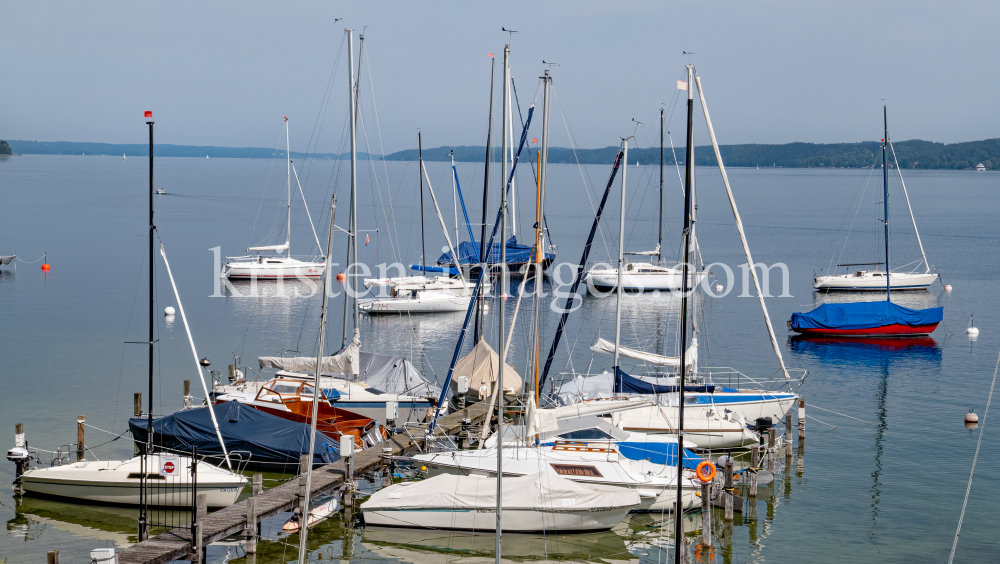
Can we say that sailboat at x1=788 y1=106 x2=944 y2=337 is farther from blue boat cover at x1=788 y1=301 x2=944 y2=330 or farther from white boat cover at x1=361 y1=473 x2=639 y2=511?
white boat cover at x1=361 y1=473 x2=639 y2=511

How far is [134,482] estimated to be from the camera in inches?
984

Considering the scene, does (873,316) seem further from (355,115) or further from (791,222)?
(791,222)

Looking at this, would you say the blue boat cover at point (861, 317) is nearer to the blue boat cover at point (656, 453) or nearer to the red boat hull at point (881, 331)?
the red boat hull at point (881, 331)

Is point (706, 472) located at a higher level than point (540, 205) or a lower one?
lower

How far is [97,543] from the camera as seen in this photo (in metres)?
23.4

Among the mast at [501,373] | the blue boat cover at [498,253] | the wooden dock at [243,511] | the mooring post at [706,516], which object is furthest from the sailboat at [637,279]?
the mast at [501,373]

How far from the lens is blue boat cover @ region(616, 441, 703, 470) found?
26.8 m

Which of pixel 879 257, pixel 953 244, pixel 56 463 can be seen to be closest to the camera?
pixel 56 463

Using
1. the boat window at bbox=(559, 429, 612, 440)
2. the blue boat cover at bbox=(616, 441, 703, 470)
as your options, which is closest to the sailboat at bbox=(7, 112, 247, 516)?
the boat window at bbox=(559, 429, 612, 440)

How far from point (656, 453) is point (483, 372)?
11069mm

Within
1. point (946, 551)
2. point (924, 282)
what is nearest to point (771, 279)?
point (924, 282)

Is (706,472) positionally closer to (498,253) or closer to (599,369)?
(599,369)

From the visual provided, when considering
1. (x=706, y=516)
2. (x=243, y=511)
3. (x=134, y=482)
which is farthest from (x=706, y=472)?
(x=134, y=482)

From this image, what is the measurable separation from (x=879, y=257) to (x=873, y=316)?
149ft
